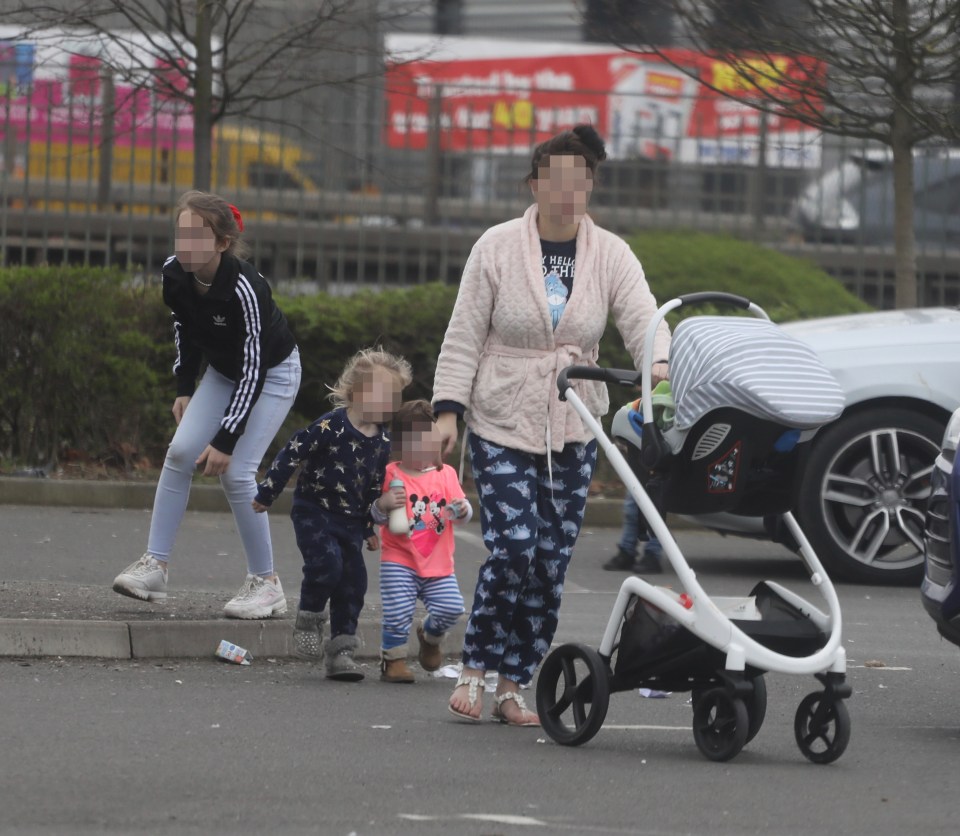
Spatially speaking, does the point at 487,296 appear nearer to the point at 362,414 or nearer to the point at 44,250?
the point at 362,414

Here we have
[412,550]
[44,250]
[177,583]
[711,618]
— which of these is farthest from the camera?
[44,250]

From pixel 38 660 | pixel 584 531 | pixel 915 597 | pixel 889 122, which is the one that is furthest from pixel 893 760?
pixel 889 122

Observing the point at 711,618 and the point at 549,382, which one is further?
the point at 549,382

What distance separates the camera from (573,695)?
5.48m

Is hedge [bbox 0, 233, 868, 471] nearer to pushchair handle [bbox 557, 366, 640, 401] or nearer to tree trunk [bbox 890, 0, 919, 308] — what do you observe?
tree trunk [bbox 890, 0, 919, 308]

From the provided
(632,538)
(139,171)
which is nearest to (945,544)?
(632,538)

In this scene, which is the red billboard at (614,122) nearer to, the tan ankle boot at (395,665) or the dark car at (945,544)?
the tan ankle boot at (395,665)

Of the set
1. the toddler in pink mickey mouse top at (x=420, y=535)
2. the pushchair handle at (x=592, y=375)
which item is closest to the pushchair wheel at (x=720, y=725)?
the pushchair handle at (x=592, y=375)

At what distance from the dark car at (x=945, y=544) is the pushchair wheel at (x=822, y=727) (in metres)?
0.65

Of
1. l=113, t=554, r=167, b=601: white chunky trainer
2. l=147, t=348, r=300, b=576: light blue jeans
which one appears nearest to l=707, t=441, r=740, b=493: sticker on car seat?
l=147, t=348, r=300, b=576: light blue jeans

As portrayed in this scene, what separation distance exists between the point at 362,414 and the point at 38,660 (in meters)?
1.42

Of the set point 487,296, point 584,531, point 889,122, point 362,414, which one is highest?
point 889,122

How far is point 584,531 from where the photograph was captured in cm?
1143

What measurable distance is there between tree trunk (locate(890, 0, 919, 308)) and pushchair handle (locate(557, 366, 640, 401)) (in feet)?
22.2
